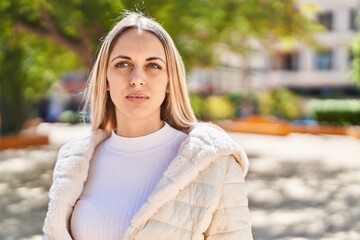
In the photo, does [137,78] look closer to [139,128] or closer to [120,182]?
[139,128]

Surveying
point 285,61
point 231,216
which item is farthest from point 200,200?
point 285,61

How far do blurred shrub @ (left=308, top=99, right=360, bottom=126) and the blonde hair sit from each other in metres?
21.9

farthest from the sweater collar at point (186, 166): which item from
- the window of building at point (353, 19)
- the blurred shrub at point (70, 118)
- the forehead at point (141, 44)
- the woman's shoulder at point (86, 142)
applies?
the window of building at point (353, 19)

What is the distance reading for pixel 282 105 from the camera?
27.5 metres

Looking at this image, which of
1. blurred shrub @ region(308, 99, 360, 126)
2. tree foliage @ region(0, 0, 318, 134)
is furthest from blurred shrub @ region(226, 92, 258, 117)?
tree foliage @ region(0, 0, 318, 134)

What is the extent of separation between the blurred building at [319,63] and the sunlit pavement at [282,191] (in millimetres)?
26707

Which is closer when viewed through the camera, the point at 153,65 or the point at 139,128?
the point at 153,65

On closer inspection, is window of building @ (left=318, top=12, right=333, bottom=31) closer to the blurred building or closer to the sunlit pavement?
the blurred building

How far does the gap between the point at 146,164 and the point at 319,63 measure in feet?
146

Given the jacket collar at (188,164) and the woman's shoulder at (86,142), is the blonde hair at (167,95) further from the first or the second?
the jacket collar at (188,164)

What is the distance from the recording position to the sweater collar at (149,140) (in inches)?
88.0

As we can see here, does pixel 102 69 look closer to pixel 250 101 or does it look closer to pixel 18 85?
pixel 18 85

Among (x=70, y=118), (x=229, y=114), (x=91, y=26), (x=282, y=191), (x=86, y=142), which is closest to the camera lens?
(x=86, y=142)

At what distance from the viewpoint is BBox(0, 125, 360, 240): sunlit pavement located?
7.16 m
